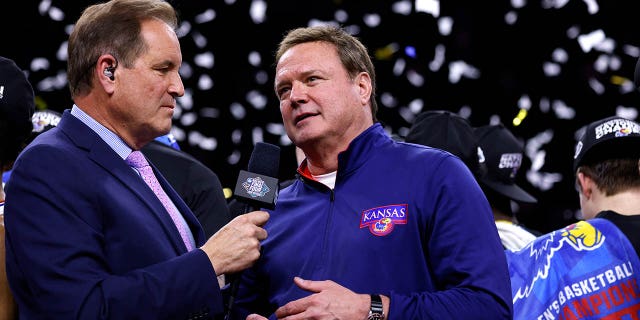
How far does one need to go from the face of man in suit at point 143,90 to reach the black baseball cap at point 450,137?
1.12 metres

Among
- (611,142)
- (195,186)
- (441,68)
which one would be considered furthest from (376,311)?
(441,68)

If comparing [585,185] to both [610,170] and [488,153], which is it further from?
[488,153]

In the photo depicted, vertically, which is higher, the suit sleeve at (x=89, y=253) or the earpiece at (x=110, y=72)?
the earpiece at (x=110, y=72)

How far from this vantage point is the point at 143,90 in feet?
6.05

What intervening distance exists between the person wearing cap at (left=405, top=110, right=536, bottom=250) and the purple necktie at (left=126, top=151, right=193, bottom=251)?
1.11 meters

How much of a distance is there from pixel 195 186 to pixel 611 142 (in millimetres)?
1274

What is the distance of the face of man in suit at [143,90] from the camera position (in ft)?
6.02

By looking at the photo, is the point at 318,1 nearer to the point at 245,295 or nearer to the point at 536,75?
the point at 536,75

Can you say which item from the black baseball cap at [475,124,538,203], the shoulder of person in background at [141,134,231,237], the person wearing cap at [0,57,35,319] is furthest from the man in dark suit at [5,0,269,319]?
the black baseball cap at [475,124,538,203]

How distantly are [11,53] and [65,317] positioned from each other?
3659 mm

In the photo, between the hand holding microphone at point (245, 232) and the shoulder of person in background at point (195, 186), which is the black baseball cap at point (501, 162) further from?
the hand holding microphone at point (245, 232)

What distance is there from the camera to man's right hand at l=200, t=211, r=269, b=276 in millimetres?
1715

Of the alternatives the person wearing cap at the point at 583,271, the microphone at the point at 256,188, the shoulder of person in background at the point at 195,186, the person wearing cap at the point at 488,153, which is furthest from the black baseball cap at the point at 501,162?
the microphone at the point at 256,188

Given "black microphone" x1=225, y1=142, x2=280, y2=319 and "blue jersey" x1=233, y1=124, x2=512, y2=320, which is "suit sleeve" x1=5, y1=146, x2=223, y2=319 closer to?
"black microphone" x1=225, y1=142, x2=280, y2=319
